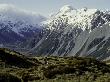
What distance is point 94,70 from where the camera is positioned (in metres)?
106

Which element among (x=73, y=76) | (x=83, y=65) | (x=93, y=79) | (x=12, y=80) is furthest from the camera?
(x=83, y=65)

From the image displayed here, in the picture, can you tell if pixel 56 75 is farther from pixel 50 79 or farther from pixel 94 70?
pixel 94 70

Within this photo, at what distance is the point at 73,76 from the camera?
93.8m

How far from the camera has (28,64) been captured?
149500 mm

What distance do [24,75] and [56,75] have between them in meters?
8.48

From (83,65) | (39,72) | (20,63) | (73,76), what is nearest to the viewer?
(73,76)

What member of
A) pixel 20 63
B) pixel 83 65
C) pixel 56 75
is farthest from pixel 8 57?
pixel 56 75

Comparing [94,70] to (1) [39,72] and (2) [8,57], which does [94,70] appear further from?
(2) [8,57]

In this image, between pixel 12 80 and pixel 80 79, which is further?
pixel 80 79

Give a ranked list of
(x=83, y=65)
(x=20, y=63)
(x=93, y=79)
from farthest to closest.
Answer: (x=20, y=63)
(x=83, y=65)
(x=93, y=79)

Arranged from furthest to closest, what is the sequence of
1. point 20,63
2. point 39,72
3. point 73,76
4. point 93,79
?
point 20,63, point 39,72, point 73,76, point 93,79

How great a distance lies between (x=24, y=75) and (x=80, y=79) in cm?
1595

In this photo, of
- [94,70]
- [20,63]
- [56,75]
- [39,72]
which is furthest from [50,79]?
[20,63]

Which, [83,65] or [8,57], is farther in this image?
[8,57]
